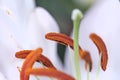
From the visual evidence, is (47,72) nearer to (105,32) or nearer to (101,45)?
(101,45)

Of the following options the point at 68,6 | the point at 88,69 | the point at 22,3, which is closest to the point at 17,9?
the point at 22,3

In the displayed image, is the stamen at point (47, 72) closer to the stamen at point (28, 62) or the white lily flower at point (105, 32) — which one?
the stamen at point (28, 62)

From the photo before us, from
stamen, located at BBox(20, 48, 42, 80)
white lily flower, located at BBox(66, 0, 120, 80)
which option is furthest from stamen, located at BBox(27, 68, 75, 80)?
white lily flower, located at BBox(66, 0, 120, 80)

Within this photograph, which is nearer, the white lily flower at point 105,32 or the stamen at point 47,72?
the stamen at point 47,72

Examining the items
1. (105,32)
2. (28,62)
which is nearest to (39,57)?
(28,62)

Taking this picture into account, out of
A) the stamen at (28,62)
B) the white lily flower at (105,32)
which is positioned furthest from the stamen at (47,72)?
the white lily flower at (105,32)

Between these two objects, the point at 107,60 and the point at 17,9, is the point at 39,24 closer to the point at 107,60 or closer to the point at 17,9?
the point at 17,9
